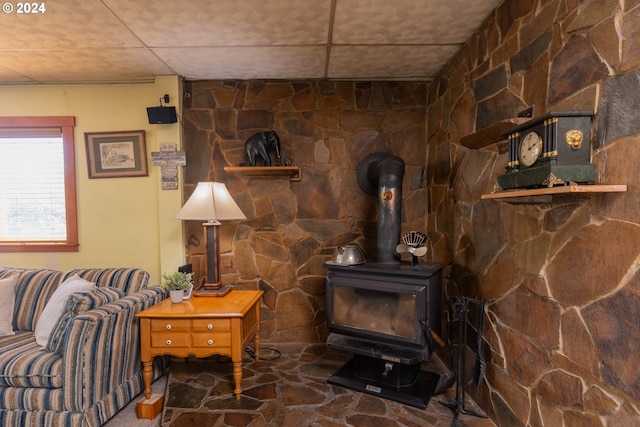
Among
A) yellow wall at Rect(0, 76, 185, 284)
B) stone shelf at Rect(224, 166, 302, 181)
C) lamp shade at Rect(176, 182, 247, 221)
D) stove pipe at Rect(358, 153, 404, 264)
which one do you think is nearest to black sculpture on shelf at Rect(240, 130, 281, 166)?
stone shelf at Rect(224, 166, 302, 181)

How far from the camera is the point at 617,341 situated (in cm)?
111

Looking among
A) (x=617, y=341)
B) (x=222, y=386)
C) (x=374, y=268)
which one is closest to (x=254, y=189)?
(x=374, y=268)

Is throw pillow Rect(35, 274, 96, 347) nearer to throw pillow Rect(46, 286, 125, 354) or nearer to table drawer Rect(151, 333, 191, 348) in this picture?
throw pillow Rect(46, 286, 125, 354)

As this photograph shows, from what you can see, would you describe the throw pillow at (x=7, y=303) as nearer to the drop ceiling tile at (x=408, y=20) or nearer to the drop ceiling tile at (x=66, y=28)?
the drop ceiling tile at (x=66, y=28)

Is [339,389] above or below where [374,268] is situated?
below

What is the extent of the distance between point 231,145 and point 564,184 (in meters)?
2.44

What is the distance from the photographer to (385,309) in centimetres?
215

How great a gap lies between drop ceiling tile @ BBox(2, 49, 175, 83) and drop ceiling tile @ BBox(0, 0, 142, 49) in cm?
11

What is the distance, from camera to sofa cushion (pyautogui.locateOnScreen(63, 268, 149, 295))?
7.75 feet

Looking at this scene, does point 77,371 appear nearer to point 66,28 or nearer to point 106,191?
point 106,191

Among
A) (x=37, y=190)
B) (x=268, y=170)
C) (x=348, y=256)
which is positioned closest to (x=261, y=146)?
(x=268, y=170)

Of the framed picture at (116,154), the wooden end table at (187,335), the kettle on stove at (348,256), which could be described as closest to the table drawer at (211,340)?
the wooden end table at (187,335)

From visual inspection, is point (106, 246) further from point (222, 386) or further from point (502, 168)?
point (502, 168)

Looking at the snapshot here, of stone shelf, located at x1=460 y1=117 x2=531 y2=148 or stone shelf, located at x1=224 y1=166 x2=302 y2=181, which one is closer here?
stone shelf, located at x1=460 y1=117 x2=531 y2=148
